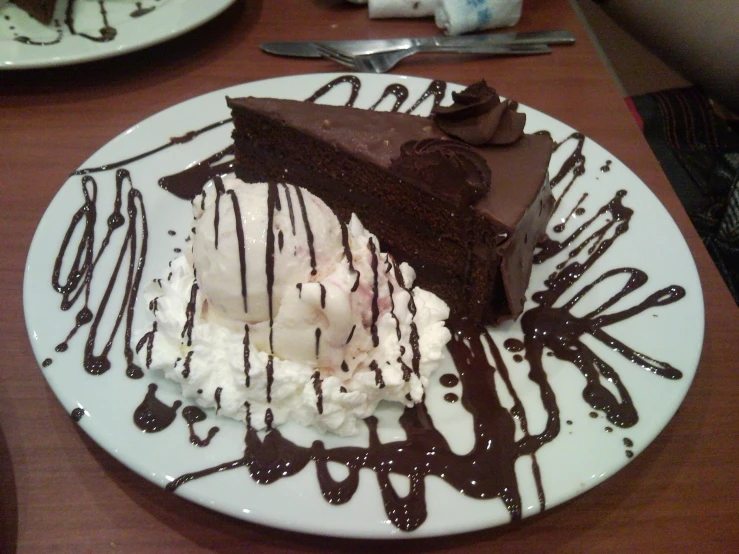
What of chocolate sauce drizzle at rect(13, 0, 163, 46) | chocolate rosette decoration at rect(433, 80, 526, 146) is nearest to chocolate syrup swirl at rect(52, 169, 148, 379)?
chocolate sauce drizzle at rect(13, 0, 163, 46)

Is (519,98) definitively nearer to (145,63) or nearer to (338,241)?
(338,241)

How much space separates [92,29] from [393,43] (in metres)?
1.07

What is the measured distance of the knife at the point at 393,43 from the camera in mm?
2123

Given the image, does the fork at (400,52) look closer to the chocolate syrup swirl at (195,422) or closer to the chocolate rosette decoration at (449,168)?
the chocolate rosette decoration at (449,168)

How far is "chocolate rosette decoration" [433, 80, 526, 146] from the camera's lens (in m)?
1.37

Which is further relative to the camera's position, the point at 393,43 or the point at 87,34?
the point at 393,43

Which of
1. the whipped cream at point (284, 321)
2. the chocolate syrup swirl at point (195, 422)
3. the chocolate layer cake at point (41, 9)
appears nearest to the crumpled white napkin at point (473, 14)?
the whipped cream at point (284, 321)

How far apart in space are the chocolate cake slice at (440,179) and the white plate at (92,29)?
0.57m

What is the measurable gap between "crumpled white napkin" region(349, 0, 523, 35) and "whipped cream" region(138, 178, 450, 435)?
1.30m

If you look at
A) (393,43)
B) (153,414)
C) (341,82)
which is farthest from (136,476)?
(393,43)

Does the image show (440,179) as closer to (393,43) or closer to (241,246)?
(241,246)

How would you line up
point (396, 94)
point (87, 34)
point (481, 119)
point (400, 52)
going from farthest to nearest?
point (400, 52)
point (87, 34)
point (396, 94)
point (481, 119)

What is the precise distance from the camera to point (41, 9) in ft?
6.70

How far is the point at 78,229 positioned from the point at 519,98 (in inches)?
59.6
